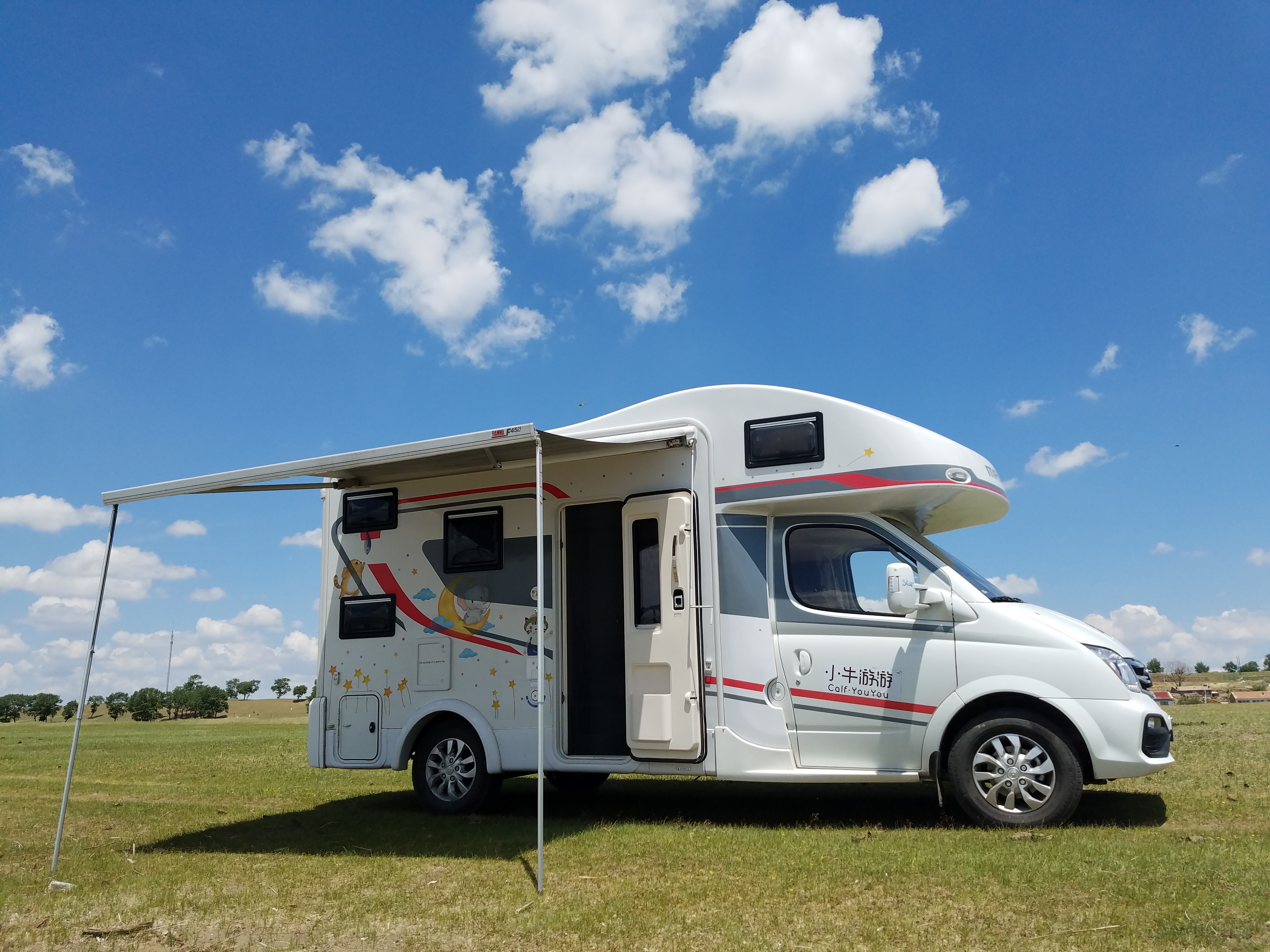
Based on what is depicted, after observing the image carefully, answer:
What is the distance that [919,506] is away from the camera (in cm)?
789

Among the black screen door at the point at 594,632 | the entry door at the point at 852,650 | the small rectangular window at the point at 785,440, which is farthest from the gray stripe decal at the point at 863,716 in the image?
the small rectangular window at the point at 785,440

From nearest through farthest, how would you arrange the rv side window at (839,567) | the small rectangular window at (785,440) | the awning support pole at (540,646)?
the awning support pole at (540,646) → the rv side window at (839,567) → the small rectangular window at (785,440)

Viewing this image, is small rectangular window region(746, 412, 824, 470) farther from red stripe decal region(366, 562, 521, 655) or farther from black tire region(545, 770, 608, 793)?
black tire region(545, 770, 608, 793)

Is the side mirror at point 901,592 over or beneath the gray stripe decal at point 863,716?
over

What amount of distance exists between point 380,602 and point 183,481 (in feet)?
6.90

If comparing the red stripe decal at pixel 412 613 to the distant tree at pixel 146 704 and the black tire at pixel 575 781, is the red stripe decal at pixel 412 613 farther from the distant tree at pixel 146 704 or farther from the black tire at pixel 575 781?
A: the distant tree at pixel 146 704

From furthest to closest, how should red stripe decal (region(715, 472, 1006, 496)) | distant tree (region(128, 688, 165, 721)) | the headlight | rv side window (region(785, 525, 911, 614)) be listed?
distant tree (region(128, 688, 165, 721)), rv side window (region(785, 525, 911, 614)), red stripe decal (region(715, 472, 1006, 496)), the headlight

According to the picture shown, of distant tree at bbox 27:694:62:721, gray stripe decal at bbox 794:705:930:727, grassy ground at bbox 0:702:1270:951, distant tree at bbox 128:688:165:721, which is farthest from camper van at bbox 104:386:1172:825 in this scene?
distant tree at bbox 27:694:62:721

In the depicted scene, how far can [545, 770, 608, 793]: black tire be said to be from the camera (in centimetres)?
959

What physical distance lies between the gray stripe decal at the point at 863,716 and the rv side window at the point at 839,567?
0.72 meters

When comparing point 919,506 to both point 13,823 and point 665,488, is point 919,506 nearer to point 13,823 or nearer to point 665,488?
point 665,488

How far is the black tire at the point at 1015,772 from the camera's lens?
6.79 m

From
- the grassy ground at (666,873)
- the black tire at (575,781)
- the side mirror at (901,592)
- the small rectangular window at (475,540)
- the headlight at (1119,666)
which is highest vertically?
the small rectangular window at (475,540)

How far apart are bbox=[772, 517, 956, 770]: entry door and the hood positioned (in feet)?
2.05
